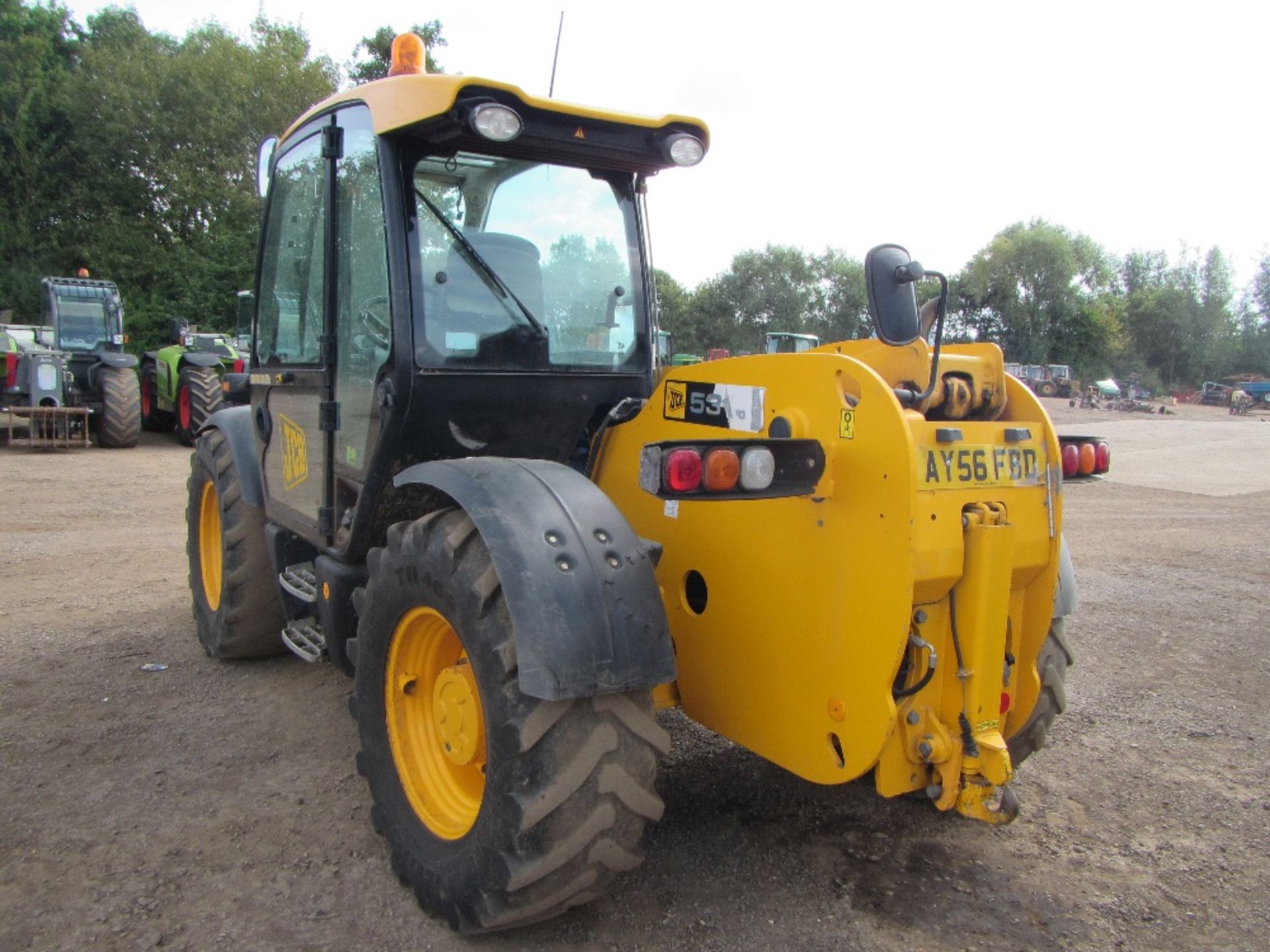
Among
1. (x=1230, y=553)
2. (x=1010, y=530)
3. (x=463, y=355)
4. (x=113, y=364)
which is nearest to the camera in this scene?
(x=1010, y=530)

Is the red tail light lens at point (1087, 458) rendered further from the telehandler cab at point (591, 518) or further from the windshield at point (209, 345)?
the windshield at point (209, 345)

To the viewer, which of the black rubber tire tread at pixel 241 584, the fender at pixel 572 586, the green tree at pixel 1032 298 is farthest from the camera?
the green tree at pixel 1032 298

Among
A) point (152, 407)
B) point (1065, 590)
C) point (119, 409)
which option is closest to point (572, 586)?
point (1065, 590)

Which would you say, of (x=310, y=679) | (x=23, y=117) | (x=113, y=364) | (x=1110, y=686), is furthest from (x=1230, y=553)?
(x=23, y=117)

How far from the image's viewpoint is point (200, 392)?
14.2 m

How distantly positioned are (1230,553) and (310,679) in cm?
750

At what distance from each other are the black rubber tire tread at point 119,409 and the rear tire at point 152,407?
1.60 metres

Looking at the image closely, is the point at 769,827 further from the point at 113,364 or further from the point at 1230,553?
the point at 113,364

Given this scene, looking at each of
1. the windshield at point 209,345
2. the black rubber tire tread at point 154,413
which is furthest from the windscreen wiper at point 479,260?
the black rubber tire tread at point 154,413

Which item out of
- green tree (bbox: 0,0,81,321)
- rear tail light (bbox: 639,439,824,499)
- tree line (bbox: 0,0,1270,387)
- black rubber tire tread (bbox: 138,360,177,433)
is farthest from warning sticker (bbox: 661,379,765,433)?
green tree (bbox: 0,0,81,321)

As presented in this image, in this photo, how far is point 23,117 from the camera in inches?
1135

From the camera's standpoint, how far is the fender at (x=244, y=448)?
438cm

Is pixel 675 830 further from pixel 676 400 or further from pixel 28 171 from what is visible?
pixel 28 171

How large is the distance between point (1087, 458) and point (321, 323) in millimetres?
2635
